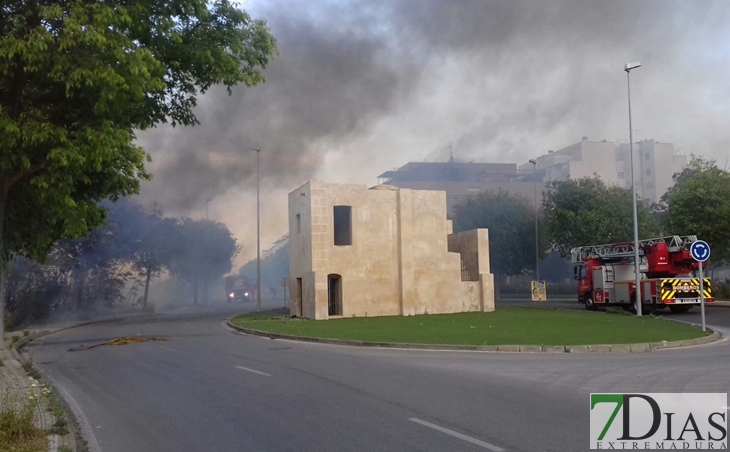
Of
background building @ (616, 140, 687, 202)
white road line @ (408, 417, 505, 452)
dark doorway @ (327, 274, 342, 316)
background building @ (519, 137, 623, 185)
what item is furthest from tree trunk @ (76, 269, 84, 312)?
background building @ (616, 140, 687, 202)

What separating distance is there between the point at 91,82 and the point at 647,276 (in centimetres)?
2758

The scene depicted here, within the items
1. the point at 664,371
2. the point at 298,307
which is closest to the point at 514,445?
the point at 664,371

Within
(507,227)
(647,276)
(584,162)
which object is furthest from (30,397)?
(584,162)

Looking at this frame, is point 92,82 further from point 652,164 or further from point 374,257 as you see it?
point 652,164

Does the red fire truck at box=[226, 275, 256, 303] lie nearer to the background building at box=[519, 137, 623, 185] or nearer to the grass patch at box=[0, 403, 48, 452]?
the background building at box=[519, 137, 623, 185]

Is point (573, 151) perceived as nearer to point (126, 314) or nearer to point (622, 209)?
point (622, 209)

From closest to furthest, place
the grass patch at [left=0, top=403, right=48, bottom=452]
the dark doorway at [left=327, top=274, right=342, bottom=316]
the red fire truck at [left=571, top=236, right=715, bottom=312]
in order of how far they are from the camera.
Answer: the grass patch at [left=0, top=403, right=48, bottom=452] → the red fire truck at [left=571, top=236, right=715, bottom=312] → the dark doorway at [left=327, top=274, right=342, bottom=316]

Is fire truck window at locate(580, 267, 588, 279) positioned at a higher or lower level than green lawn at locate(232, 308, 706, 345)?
higher

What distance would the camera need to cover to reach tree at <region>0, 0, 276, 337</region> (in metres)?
11.2

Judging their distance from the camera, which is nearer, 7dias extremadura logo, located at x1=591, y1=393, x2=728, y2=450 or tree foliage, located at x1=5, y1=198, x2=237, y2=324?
7dias extremadura logo, located at x1=591, y1=393, x2=728, y2=450

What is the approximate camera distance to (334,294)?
3522cm

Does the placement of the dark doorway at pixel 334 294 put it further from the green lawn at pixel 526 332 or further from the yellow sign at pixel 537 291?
the yellow sign at pixel 537 291

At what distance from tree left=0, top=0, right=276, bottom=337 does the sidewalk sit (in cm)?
293

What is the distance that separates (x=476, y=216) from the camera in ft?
194
